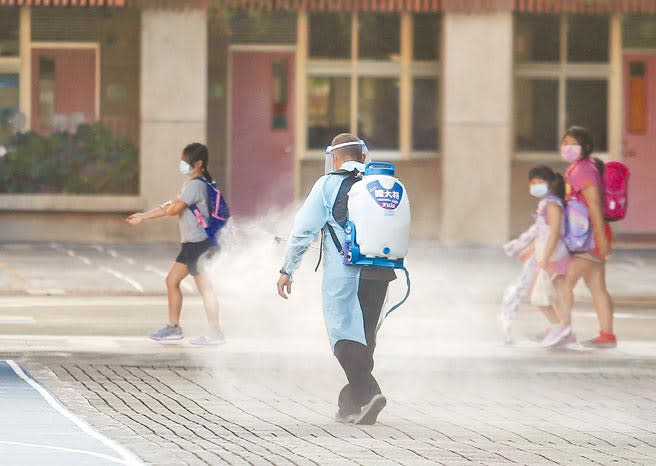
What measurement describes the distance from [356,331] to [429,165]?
18.0m

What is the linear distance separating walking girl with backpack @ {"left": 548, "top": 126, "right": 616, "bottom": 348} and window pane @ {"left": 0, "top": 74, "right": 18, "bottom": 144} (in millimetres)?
14450

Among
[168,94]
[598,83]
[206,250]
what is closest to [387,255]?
[206,250]

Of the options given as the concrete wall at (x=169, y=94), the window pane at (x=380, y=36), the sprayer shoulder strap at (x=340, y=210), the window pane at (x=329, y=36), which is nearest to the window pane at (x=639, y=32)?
the window pane at (x=380, y=36)

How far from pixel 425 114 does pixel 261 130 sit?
2.53m

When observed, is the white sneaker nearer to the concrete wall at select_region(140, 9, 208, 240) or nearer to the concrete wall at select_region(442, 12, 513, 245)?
the concrete wall at select_region(442, 12, 513, 245)

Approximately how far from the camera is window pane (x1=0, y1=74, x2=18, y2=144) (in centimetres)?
2803

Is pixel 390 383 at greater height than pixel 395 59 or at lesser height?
lesser

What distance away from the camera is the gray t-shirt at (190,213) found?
590 inches

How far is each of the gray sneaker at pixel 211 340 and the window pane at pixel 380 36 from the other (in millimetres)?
14154

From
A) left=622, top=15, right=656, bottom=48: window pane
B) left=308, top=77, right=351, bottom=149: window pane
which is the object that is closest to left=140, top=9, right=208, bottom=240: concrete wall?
left=308, top=77, right=351, bottom=149: window pane

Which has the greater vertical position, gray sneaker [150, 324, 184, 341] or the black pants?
the black pants

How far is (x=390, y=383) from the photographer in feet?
42.9

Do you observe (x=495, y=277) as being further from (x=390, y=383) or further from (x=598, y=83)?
(x=390, y=383)

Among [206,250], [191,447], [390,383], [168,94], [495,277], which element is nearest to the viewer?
[191,447]
